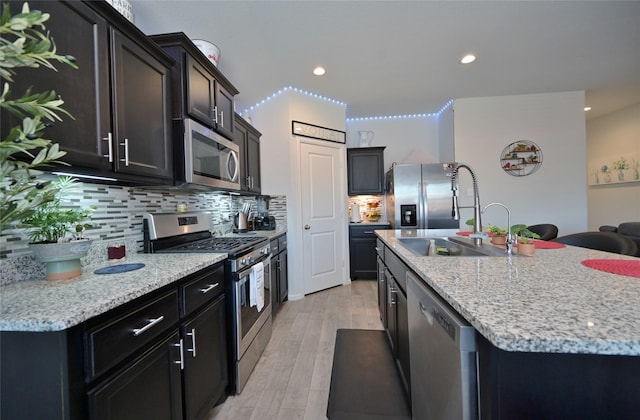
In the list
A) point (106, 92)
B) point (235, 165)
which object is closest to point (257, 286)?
point (235, 165)

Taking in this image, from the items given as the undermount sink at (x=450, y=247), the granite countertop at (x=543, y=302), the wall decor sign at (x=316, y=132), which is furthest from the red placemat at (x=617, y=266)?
the wall decor sign at (x=316, y=132)

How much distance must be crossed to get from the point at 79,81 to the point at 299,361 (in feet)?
6.71

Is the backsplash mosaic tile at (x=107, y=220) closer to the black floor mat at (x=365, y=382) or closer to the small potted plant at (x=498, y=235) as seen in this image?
the black floor mat at (x=365, y=382)

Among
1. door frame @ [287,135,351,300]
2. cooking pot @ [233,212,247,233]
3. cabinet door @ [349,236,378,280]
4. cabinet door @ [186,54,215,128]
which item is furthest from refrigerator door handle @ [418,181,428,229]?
cabinet door @ [186,54,215,128]

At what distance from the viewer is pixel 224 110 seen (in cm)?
206

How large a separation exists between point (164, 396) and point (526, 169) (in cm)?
481

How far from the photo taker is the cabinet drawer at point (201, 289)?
3.83 ft

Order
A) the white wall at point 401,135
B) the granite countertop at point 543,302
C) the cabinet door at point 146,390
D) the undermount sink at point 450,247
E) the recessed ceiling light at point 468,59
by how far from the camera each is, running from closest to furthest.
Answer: the granite countertop at point 543,302, the cabinet door at point 146,390, the undermount sink at point 450,247, the recessed ceiling light at point 468,59, the white wall at point 401,135

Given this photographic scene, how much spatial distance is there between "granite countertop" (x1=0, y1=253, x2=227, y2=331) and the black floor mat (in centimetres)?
116

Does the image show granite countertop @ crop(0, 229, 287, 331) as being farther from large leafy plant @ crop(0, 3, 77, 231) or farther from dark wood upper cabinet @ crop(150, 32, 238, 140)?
dark wood upper cabinet @ crop(150, 32, 238, 140)

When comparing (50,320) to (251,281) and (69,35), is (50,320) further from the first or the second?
(251,281)

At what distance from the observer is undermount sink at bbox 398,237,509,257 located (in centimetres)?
151

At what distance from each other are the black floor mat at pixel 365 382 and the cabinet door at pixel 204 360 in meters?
0.65

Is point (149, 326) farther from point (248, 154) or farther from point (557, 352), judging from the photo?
point (248, 154)
